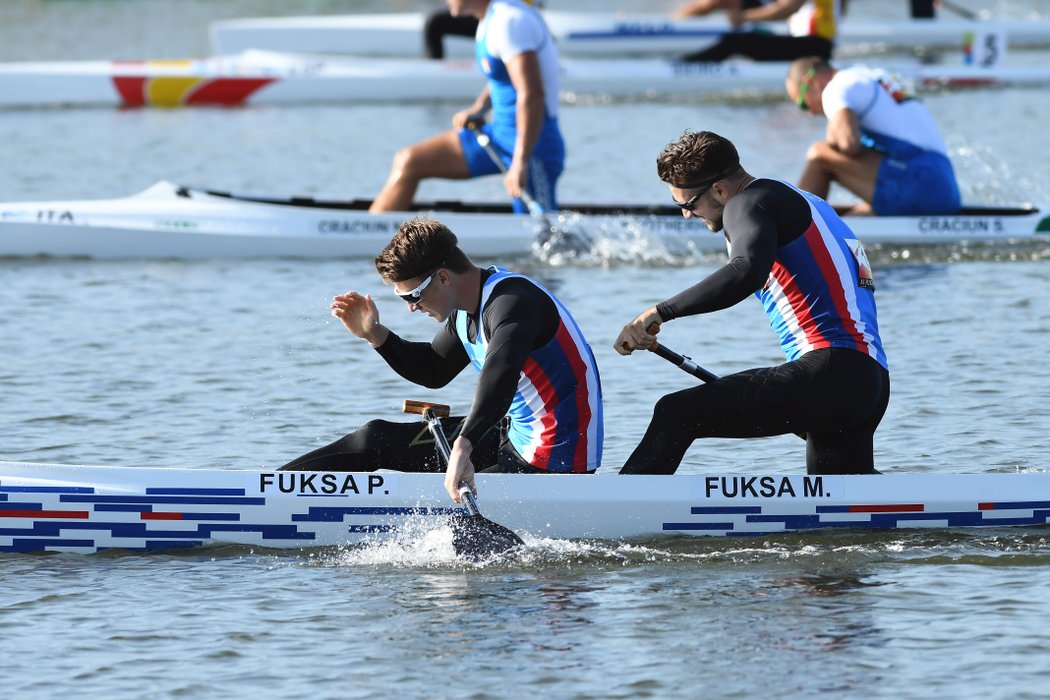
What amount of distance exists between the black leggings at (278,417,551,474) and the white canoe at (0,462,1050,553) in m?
0.08

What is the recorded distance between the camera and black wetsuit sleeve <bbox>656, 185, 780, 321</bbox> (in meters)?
5.88

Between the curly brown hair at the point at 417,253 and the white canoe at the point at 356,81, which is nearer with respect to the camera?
the curly brown hair at the point at 417,253

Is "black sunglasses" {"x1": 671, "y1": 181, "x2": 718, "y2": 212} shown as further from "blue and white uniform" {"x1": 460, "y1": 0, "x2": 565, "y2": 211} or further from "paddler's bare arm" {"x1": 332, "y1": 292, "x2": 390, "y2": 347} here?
"blue and white uniform" {"x1": 460, "y1": 0, "x2": 565, "y2": 211}

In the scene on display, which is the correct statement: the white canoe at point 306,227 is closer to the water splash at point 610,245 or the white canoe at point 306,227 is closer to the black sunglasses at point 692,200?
the water splash at point 610,245

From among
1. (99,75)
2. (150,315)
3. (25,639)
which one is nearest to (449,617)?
(25,639)

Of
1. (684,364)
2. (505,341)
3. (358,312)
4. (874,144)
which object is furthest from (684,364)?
(874,144)

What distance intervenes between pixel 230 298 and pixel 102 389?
7.66ft

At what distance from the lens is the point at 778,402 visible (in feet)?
20.0

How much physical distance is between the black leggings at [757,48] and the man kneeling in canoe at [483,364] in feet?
45.9

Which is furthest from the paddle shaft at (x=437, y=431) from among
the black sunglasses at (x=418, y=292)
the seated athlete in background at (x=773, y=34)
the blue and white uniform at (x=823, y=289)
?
the seated athlete in background at (x=773, y=34)

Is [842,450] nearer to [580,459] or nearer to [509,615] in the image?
[580,459]

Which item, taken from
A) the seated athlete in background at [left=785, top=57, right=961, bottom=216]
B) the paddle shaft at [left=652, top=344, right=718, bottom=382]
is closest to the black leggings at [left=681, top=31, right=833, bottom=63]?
the seated athlete in background at [left=785, top=57, right=961, bottom=216]

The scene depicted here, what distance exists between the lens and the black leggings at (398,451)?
6.34 m

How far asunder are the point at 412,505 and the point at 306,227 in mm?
6384
